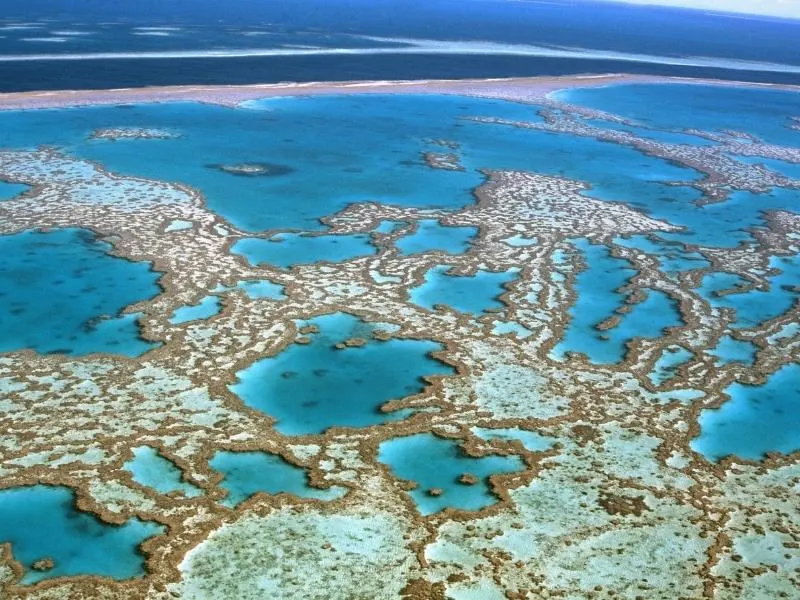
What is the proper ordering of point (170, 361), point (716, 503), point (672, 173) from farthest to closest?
point (672, 173)
point (170, 361)
point (716, 503)

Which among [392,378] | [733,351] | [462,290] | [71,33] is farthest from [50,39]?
[733,351]

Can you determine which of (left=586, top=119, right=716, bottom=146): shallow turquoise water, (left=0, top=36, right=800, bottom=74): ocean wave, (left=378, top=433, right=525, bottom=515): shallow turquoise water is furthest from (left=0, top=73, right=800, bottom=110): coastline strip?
(left=378, top=433, right=525, bottom=515): shallow turquoise water

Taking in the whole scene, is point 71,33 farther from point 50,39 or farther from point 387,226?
point 387,226

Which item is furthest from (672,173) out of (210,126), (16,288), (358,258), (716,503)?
(16,288)

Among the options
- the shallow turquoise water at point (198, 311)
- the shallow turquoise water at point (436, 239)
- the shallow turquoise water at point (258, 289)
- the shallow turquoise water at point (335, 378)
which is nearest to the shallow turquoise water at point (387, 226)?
the shallow turquoise water at point (436, 239)

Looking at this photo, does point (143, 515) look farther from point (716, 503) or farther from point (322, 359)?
point (716, 503)

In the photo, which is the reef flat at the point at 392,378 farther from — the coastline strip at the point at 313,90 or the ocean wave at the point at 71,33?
the ocean wave at the point at 71,33
